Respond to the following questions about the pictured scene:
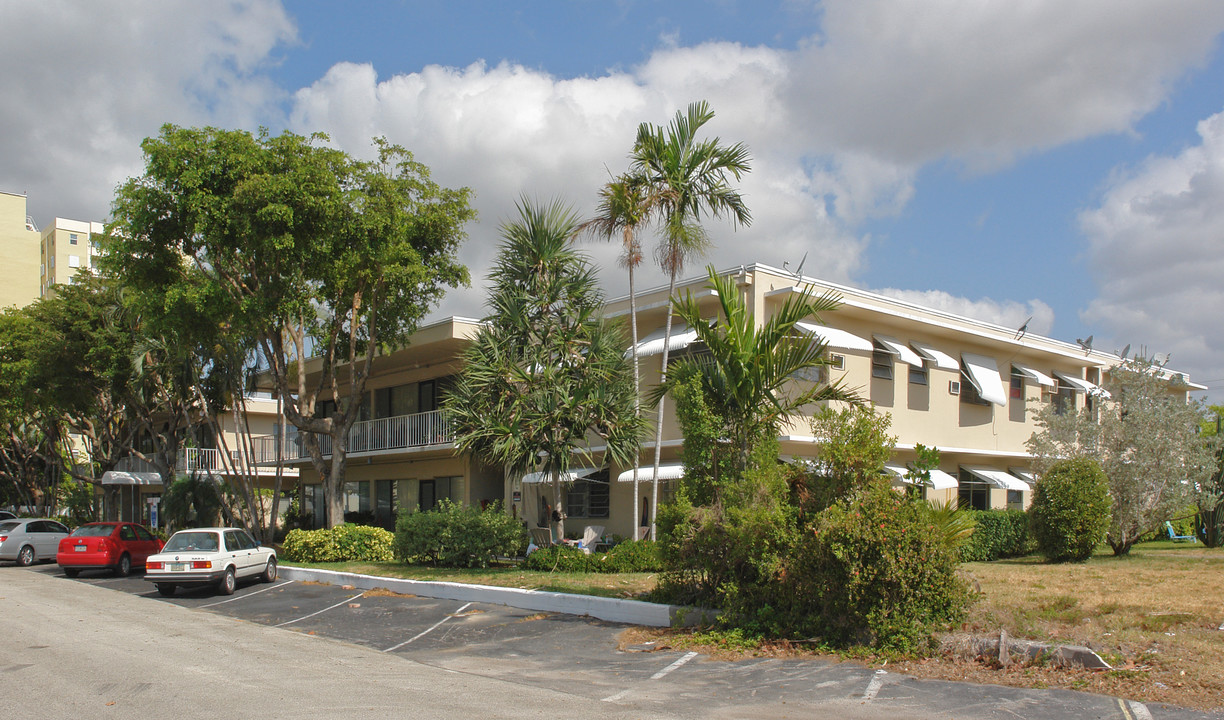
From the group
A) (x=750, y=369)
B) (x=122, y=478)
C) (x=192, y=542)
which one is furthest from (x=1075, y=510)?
(x=122, y=478)

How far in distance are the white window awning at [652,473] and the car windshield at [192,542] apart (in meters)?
8.56

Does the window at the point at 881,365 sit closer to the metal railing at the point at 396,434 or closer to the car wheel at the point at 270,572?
the metal railing at the point at 396,434

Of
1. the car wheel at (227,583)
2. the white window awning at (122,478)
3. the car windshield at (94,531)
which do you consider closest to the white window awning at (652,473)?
the car wheel at (227,583)

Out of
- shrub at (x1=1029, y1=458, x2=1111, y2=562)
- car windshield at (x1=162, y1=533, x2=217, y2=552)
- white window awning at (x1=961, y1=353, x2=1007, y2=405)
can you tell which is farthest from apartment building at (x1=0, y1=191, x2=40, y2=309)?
shrub at (x1=1029, y1=458, x2=1111, y2=562)

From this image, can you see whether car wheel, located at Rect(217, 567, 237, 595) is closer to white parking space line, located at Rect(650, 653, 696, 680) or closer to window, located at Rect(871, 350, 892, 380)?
white parking space line, located at Rect(650, 653, 696, 680)

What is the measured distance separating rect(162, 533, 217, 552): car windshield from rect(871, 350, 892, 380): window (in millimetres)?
15298

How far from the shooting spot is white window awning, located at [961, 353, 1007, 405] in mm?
23688

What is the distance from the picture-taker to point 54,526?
29.0 metres

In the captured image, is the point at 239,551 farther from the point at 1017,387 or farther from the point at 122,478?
the point at 122,478

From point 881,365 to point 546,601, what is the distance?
39.0 ft

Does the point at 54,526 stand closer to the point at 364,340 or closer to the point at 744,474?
the point at 364,340

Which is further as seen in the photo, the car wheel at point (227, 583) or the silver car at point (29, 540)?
A: the silver car at point (29, 540)

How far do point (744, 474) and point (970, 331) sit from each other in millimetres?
14845

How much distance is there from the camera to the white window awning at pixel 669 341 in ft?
61.5
